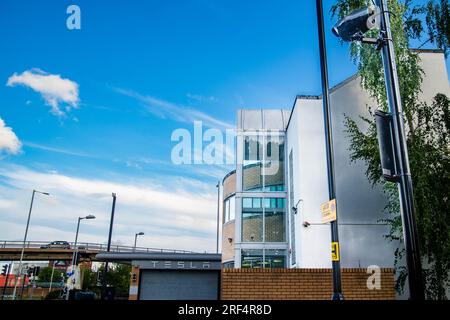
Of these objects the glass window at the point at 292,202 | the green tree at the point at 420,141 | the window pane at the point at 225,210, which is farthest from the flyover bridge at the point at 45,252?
the green tree at the point at 420,141

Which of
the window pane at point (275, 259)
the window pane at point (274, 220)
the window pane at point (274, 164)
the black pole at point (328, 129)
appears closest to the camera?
the black pole at point (328, 129)

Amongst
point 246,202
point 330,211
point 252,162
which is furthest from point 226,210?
point 330,211

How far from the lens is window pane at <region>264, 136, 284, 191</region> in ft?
58.9

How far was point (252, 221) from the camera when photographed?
17.8m

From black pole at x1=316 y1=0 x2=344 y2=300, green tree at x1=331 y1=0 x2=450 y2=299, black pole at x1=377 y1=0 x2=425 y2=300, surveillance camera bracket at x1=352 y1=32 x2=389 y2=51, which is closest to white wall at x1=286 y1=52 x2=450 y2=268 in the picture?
green tree at x1=331 y1=0 x2=450 y2=299

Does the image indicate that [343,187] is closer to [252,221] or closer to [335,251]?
[252,221]

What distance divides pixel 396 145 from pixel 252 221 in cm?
1456

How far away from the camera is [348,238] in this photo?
41.3ft

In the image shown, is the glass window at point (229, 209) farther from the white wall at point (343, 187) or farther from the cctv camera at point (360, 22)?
the cctv camera at point (360, 22)

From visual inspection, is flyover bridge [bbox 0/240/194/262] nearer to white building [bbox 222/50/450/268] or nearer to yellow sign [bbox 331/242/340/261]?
white building [bbox 222/50/450/268]

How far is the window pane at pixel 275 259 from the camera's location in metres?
16.9

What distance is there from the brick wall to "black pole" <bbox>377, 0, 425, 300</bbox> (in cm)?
576

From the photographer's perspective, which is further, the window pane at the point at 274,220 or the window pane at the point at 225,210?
the window pane at the point at 225,210

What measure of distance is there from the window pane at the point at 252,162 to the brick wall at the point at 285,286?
9.63 metres
